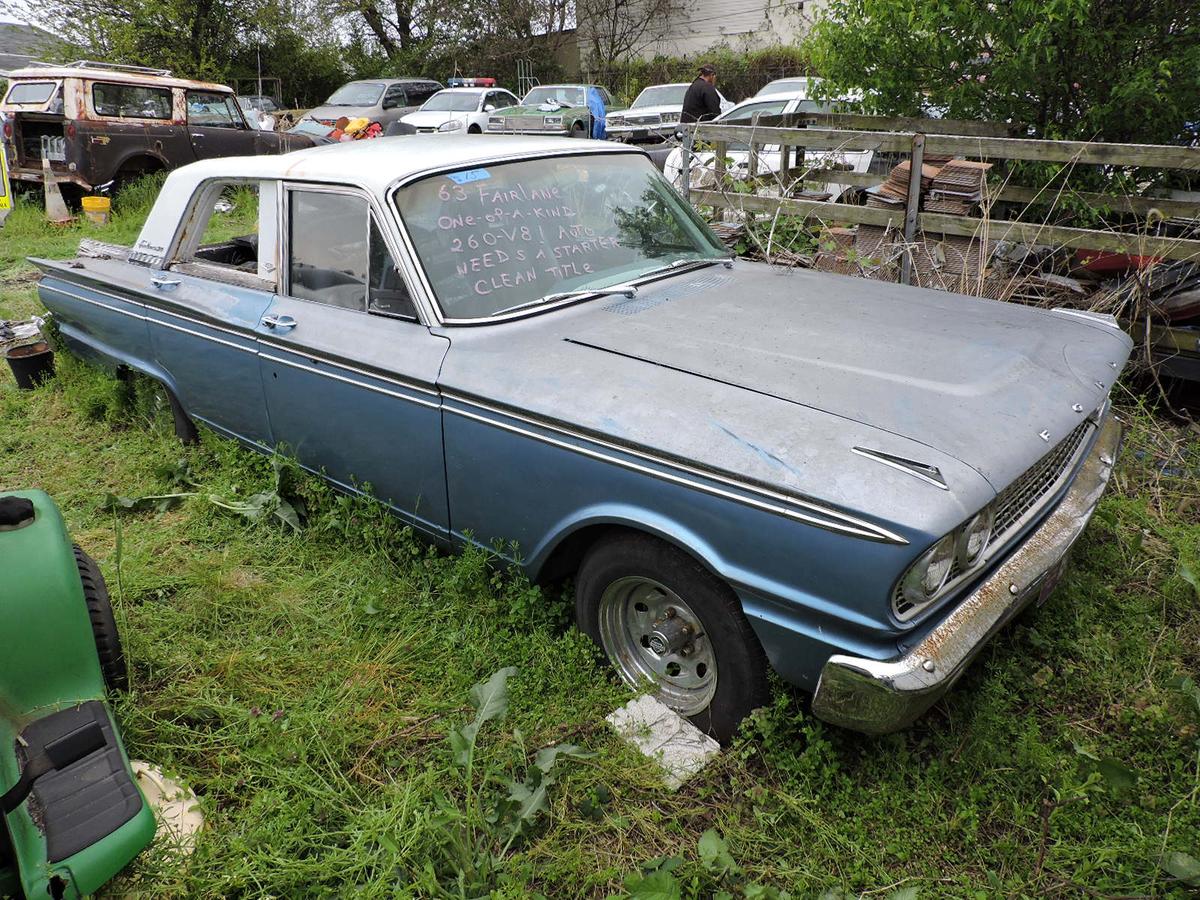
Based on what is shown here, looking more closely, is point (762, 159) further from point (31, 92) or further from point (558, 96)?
point (558, 96)

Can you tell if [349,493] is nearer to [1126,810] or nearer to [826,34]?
[1126,810]

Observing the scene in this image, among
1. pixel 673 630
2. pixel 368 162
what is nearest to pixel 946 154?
pixel 368 162

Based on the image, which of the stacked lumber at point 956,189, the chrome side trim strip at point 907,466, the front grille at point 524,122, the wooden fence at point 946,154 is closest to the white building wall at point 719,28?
the front grille at point 524,122

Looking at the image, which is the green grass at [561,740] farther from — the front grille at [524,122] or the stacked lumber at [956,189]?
the front grille at [524,122]

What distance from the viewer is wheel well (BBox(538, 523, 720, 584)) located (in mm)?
2668

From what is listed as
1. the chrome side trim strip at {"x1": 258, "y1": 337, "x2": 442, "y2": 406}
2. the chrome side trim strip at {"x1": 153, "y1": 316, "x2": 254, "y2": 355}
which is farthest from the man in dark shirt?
the chrome side trim strip at {"x1": 258, "y1": 337, "x2": 442, "y2": 406}

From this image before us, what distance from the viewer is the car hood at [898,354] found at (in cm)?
240

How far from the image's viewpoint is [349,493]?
3.58 metres

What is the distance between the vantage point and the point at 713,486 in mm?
2318

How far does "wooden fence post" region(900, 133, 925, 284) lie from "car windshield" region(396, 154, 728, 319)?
7.89 ft

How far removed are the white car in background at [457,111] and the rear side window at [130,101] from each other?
208 inches

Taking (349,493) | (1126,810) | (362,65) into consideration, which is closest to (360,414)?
(349,493)

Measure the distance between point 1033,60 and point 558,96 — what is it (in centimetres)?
1269

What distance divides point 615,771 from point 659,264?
2056mm
